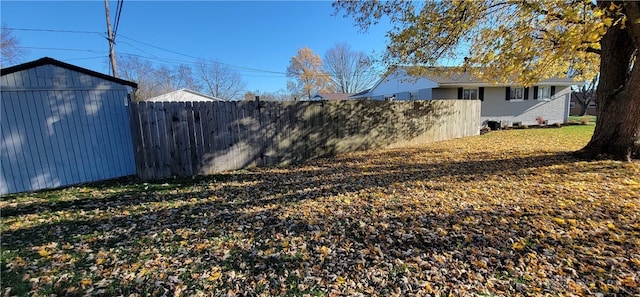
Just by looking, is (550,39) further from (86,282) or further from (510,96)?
(510,96)

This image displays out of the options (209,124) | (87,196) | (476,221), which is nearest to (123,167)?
(87,196)

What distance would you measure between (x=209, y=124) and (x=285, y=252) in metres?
4.55

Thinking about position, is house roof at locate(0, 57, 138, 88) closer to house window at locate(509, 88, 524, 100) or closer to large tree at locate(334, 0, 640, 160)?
large tree at locate(334, 0, 640, 160)

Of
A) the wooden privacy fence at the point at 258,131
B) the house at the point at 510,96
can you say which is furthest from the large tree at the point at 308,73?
the wooden privacy fence at the point at 258,131

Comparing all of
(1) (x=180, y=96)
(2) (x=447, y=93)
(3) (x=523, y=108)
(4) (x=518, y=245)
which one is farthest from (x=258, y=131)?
(1) (x=180, y=96)

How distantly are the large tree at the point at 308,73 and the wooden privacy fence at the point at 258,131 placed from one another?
127ft

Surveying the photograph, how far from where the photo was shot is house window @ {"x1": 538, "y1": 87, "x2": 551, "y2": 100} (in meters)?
18.3

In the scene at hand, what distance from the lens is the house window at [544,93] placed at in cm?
1831

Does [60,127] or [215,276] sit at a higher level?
[60,127]

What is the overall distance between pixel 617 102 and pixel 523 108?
42.4 ft

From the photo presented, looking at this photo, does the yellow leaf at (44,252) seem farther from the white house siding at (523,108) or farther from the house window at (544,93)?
Answer: the house window at (544,93)

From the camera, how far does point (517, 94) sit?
59.5 feet

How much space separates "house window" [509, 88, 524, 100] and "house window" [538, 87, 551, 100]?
1.16 meters

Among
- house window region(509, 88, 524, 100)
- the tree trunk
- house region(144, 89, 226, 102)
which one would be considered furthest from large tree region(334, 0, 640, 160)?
house region(144, 89, 226, 102)
